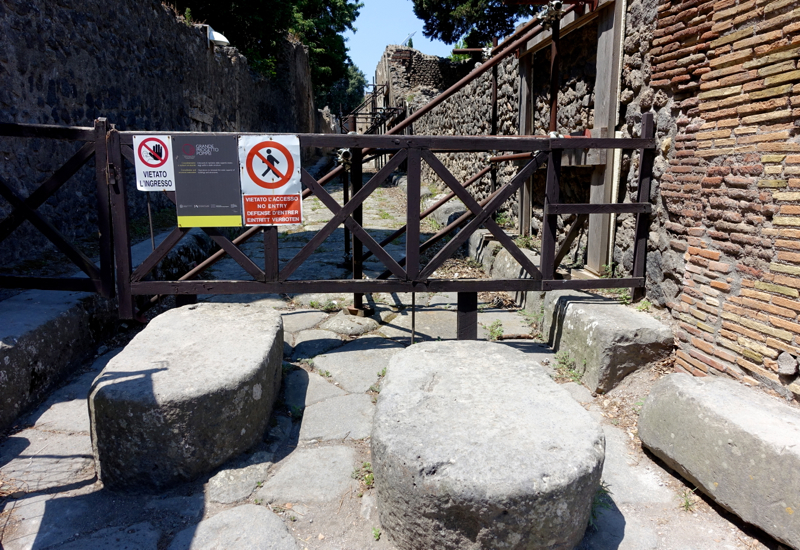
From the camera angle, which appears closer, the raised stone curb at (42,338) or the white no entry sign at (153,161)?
the raised stone curb at (42,338)

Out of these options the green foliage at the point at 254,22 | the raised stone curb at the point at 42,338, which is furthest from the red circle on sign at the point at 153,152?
the green foliage at the point at 254,22

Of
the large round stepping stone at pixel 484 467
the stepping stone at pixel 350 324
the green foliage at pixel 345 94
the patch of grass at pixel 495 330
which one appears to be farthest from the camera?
the green foliage at pixel 345 94

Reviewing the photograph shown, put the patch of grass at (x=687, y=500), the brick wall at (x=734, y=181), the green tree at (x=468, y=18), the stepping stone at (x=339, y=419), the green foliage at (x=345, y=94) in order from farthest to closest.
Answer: the green foliage at (x=345, y=94)
the green tree at (x=468, y=18)
the stepping stone at (x=339, y=419)
the brick wall at (x=734, y=181)
the patch of grass at (x=687, y=500)

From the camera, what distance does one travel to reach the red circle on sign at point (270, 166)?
334 centimetres

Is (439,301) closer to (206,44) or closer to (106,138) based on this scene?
(106,138)

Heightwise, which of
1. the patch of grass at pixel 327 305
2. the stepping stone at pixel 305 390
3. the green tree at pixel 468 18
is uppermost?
the green tree at pixel 468 18

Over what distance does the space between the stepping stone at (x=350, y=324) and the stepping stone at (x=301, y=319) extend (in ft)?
0.33

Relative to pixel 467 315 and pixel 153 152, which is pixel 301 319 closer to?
pixel 467 315

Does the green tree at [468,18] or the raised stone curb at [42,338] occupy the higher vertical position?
the green tree at [468,18]

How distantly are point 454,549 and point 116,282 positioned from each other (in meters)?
3.03

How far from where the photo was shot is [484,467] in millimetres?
1819

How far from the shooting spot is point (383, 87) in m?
23.5

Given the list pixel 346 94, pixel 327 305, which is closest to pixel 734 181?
pixel 327 305

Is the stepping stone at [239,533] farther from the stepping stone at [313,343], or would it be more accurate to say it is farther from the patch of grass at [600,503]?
the stepping stone at [313,343]
